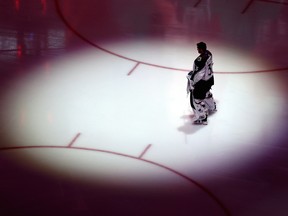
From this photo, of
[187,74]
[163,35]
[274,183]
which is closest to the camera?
[274,183]

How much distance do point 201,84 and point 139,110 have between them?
740 mm

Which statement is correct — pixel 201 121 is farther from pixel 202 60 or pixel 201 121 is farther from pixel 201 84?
pixel 202 60

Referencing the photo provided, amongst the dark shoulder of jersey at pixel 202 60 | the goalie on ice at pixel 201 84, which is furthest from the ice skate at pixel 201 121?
the dark shoulder of jersey at pixel 202 60

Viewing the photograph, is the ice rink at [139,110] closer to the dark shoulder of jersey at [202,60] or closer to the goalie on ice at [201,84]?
the goalie on ice at [201,84]

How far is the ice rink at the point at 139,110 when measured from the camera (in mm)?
9320

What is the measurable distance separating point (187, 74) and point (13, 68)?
186cm

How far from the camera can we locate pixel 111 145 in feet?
33.1

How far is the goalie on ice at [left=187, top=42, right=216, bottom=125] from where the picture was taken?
1033 centimetres

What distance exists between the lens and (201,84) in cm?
1038

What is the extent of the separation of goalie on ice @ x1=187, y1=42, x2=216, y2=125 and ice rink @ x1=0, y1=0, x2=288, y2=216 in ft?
0.49

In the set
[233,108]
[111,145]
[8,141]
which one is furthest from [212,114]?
[8,141]

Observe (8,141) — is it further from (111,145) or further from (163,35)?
(163,35)

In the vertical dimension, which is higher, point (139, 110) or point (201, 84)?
point (201, 84)

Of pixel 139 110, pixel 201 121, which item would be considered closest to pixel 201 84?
pixel 201 121
